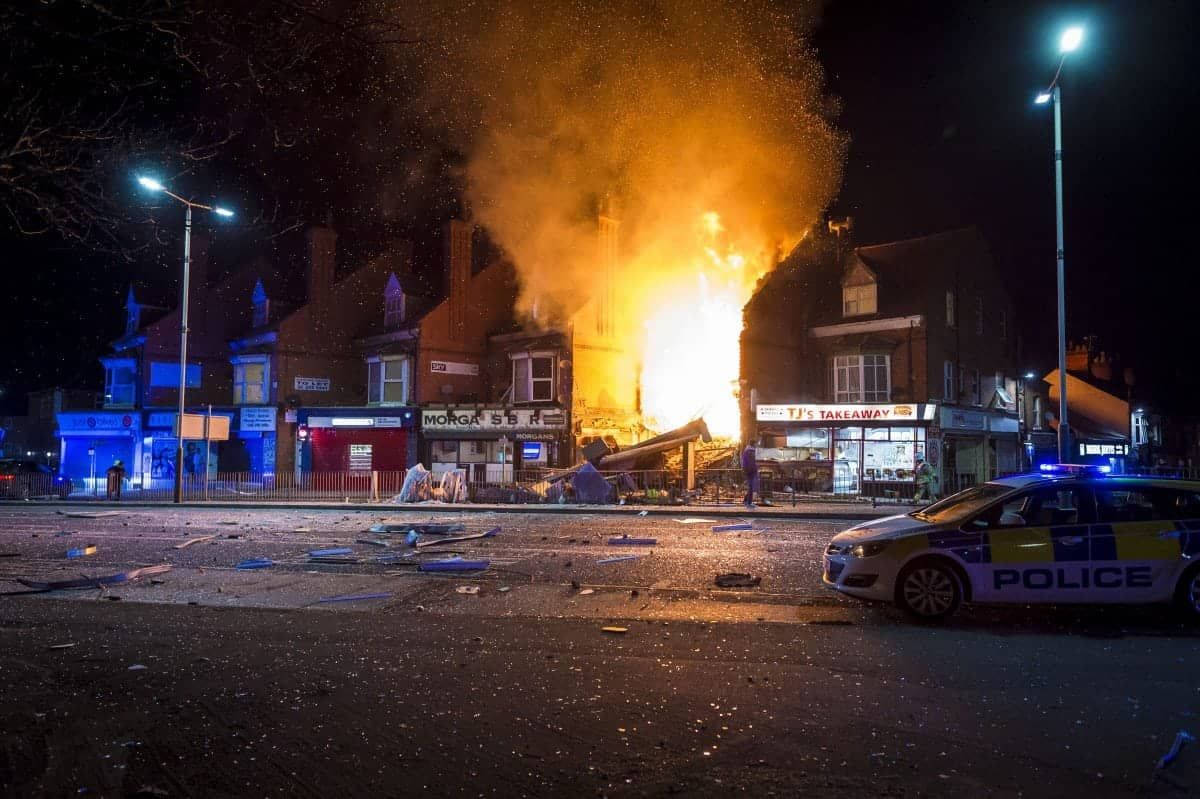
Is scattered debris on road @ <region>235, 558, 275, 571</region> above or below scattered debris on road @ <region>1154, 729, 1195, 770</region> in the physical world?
below

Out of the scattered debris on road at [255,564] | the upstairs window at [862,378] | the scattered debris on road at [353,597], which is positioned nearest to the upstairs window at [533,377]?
the upstairs window at [862,378]

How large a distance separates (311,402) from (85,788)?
32.9m

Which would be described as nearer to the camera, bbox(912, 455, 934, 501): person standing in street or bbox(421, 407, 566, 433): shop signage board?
bbox(912, 455, 934, 501): person standing in street

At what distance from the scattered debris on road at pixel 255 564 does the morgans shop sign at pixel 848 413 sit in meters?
21.5

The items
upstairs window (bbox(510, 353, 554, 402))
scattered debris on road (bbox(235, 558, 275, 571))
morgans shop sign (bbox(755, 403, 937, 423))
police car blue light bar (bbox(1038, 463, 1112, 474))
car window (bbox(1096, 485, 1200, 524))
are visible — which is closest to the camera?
car window (bbox(1096, 485, 1200, 524))

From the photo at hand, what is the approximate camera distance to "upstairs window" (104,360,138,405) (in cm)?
3625

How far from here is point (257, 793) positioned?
396 cm

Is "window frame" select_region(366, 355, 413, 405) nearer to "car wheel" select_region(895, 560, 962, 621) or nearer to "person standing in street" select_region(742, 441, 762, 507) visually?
"person standing in street" select_region(742, 441, 762, 507)

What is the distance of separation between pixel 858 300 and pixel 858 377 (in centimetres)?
316

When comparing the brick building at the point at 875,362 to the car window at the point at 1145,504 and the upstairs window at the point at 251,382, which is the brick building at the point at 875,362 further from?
the upstairs window at the point at 251,382

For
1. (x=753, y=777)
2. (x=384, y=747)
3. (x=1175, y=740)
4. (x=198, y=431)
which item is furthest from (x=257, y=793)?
(x=198, y=431)

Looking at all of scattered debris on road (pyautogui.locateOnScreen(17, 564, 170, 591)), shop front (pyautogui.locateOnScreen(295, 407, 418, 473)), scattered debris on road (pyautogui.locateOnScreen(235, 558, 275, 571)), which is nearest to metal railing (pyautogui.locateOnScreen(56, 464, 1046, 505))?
shop front (pyautogui.locateOnScreen(295, 407, 418, 473))

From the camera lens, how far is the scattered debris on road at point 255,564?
11.4m

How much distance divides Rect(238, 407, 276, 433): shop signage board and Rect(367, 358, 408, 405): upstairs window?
416 centimetres
